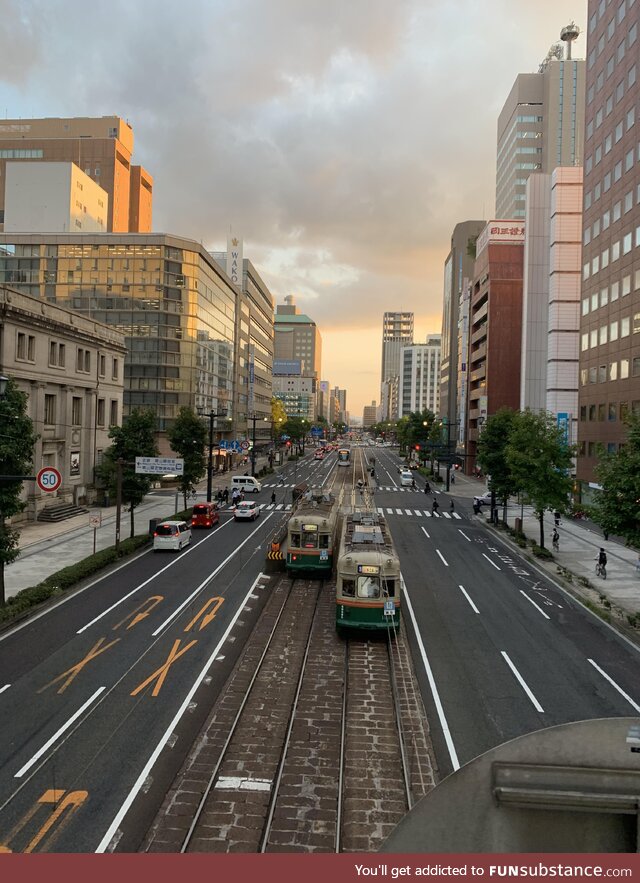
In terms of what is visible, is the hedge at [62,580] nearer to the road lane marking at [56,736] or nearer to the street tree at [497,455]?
the road lane marking at [56,736]

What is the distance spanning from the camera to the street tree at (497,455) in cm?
4778

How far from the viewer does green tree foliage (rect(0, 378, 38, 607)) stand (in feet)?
76.7

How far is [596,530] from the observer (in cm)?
4938

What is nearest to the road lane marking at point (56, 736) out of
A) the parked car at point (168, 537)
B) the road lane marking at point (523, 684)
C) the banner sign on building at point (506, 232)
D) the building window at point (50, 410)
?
the road lane marking at point (523, 684)

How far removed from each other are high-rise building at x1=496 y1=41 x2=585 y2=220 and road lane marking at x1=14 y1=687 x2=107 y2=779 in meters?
123

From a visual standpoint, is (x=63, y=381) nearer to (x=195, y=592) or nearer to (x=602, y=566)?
(x=195, y=592)

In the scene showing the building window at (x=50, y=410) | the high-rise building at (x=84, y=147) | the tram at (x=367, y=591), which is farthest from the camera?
the high-rise building at (x=84, y=147)

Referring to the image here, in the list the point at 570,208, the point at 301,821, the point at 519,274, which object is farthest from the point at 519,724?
the point at 519,274

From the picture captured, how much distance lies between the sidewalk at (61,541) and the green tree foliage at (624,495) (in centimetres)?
2759

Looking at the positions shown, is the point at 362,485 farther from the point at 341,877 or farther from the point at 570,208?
the point at 341,877

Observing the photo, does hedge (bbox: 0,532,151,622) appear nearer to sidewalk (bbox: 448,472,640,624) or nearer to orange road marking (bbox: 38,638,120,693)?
orange road marking (bbox: 38,638,120,693)

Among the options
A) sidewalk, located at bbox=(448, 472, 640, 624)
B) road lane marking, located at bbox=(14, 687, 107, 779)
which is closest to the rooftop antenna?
sidewalk, located at bbox=(448, 472, 640, 624)

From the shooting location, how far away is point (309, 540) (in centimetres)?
2919

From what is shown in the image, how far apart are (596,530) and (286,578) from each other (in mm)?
32837
